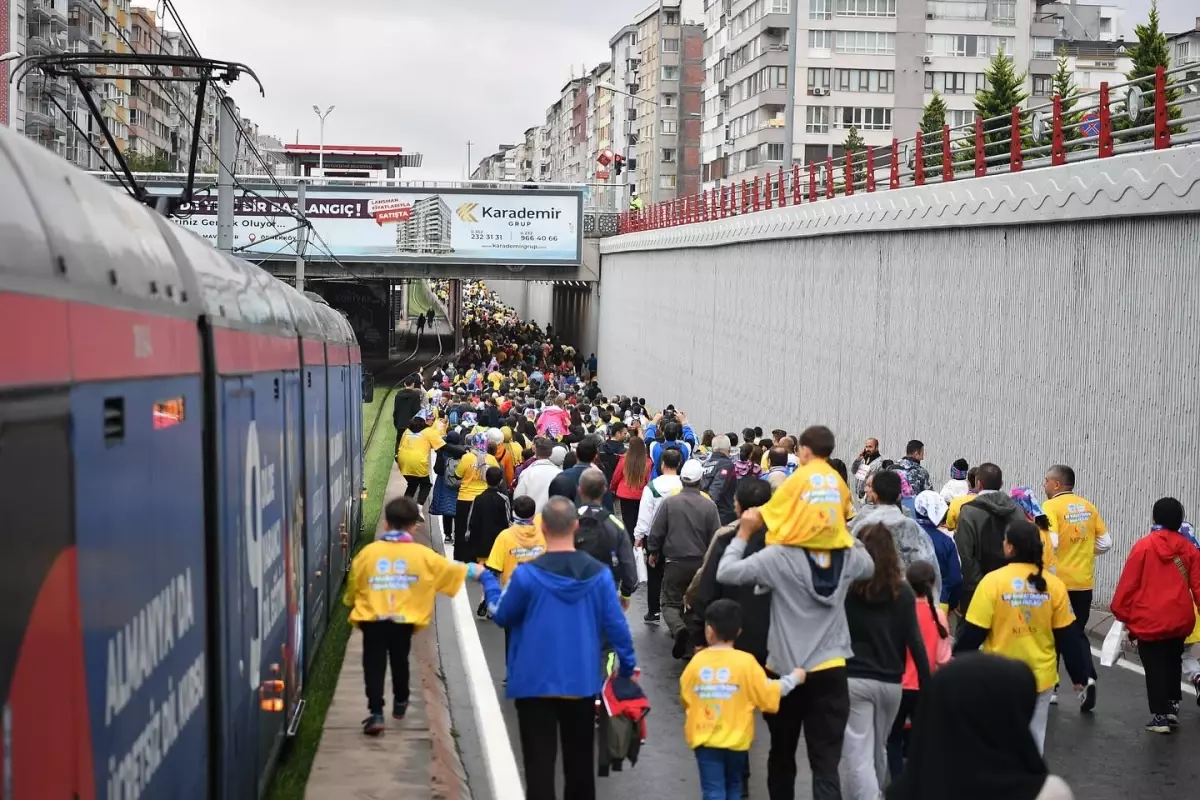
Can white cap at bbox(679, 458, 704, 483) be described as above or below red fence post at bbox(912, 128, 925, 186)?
below

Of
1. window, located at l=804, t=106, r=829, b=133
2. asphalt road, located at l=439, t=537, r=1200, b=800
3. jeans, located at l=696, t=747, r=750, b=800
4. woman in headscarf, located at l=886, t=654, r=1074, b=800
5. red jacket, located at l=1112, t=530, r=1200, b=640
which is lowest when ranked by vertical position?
asphalt road, located at l=439, t=537, r=1200, b=800

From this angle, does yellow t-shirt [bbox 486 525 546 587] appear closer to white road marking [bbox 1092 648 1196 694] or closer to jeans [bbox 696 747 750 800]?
jeans [bbox 696 747 750 800]

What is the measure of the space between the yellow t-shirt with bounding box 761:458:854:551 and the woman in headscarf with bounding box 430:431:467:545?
33.5 ft

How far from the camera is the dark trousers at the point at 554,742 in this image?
730cm

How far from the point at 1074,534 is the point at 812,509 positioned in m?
4.83

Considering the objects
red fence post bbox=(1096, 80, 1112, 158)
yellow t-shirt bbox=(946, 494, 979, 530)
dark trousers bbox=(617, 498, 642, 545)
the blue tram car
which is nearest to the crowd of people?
yellow t-shirt bbox=(946, 494, 979, 530)

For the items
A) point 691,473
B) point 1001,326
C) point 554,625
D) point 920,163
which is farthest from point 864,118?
point 554,625

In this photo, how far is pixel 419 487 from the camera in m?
22.4

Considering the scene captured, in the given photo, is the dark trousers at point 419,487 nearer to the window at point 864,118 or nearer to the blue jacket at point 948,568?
the blue jacket at point 948,568

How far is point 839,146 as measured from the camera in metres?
86.3

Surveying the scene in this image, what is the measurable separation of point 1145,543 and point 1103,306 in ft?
24.3

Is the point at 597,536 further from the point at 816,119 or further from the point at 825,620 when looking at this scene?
the point at 816,119

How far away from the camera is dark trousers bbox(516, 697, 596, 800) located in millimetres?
7305

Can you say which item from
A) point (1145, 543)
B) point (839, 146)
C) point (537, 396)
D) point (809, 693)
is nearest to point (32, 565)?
point (809, 693)
